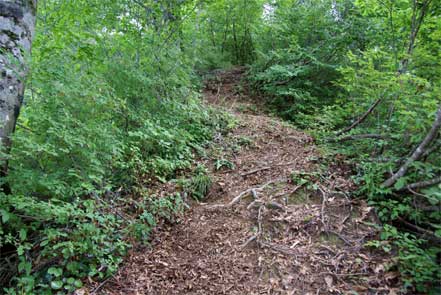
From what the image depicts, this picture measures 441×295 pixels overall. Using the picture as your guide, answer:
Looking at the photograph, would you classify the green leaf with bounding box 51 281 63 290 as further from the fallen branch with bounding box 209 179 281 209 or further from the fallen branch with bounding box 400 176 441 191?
the fallen branch with bounding box 400 176 441 191

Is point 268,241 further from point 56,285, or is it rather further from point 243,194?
point 56,285

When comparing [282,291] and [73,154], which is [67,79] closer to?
[73,154]

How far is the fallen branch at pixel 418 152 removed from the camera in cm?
285

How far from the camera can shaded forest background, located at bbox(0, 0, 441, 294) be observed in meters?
2.56

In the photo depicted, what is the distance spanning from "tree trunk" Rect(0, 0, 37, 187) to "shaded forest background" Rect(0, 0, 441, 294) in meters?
0.12

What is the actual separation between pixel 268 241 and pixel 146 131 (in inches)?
94.3

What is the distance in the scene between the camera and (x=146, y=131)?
4.17 m

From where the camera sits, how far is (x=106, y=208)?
10.5 feet

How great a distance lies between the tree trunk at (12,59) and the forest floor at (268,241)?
1.80 m

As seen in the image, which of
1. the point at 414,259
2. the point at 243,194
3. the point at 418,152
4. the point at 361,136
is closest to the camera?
the point at 414,259

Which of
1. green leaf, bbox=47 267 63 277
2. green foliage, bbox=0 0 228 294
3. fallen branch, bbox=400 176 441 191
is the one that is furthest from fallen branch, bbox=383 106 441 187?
green leaf, bbox=47 267 63 277

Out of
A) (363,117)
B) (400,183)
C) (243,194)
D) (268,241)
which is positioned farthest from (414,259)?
(363,117)

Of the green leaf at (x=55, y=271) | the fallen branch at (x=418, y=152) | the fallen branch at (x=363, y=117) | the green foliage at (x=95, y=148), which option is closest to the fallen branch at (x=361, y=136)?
the fallen branch at (x=363, y=117)

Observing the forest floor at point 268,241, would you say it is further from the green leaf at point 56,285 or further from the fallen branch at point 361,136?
the fallen branch at point 361,136
